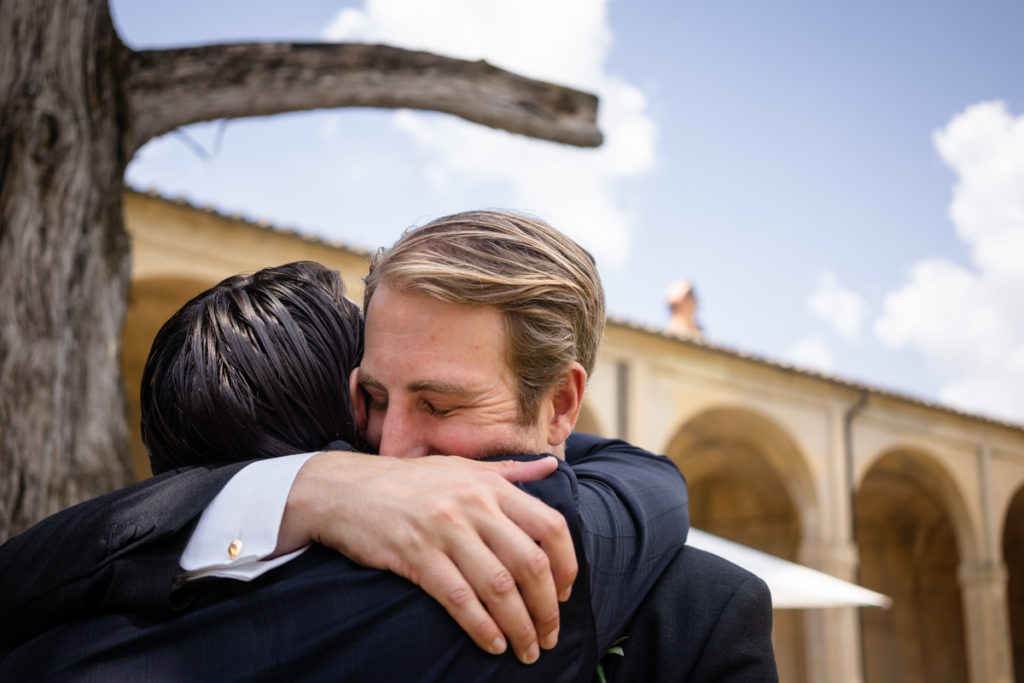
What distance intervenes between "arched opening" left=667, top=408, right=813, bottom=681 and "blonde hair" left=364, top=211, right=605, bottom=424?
45.8 ft

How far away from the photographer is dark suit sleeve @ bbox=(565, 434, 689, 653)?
1238 mm

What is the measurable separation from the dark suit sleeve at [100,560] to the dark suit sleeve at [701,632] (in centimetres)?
62

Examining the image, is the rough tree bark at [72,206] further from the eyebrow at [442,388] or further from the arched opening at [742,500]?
the arched opening at [742,500]

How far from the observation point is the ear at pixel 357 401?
152 centimetres

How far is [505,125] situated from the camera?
15.4 feet

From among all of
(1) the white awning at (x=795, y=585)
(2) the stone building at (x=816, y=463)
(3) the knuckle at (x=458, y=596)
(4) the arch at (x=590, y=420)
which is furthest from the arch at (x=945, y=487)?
(3) the knuckle at (x=458, y=596)

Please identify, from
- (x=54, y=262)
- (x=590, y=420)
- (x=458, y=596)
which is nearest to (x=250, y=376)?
(x=458, y=596)

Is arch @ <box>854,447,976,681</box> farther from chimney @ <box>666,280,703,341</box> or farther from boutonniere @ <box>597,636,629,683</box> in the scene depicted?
boutonniere @ <box>597,636,629,683</box>

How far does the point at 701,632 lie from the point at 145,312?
34.1 ft

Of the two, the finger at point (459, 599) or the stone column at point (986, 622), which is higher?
the finger at point (459, 599)

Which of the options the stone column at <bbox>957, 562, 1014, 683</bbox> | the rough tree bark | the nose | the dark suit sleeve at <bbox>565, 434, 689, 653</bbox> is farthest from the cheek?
the stone column at <bbox>957, 562, 1014, 683</bbox>

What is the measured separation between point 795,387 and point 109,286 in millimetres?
11824

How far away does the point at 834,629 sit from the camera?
13586 millimetres

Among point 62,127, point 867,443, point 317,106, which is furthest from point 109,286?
point 867,443
